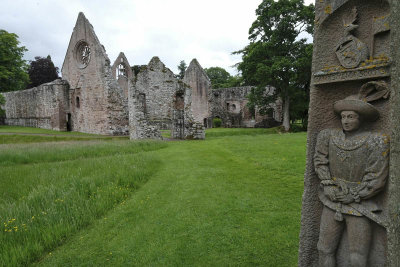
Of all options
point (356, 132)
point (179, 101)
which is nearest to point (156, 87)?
point (179, 101)

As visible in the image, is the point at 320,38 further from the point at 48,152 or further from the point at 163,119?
the point at 163,119

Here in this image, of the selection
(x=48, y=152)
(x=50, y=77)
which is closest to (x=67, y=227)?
(x=48, y=152)

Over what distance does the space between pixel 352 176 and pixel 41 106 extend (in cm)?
2998

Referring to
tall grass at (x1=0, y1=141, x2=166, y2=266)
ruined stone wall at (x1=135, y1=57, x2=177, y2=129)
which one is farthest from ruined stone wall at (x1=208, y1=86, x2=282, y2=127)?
tall grass at (x1=0, y1=141, x2=166, y2=266)

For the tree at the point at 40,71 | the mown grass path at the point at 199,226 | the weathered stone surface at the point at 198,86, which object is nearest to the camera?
the mown grass path at the point at 199,226

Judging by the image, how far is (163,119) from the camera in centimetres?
2314

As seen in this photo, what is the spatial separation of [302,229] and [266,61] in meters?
19.1

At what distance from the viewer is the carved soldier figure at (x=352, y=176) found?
1.67 m

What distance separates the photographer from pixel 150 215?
390 cm

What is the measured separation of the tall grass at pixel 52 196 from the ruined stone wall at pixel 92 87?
1084 cm

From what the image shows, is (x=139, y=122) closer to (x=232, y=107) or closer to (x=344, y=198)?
(x=344, y=198)

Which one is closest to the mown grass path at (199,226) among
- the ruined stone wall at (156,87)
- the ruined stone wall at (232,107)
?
the ruined stone wall at (156,87)

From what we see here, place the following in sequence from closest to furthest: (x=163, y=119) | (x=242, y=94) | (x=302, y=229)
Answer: (x=302, y=229) < (x=163, y=119) < (x=242, y=94)

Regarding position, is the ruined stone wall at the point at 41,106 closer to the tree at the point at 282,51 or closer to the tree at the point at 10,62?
the tree at the point at 10,62
